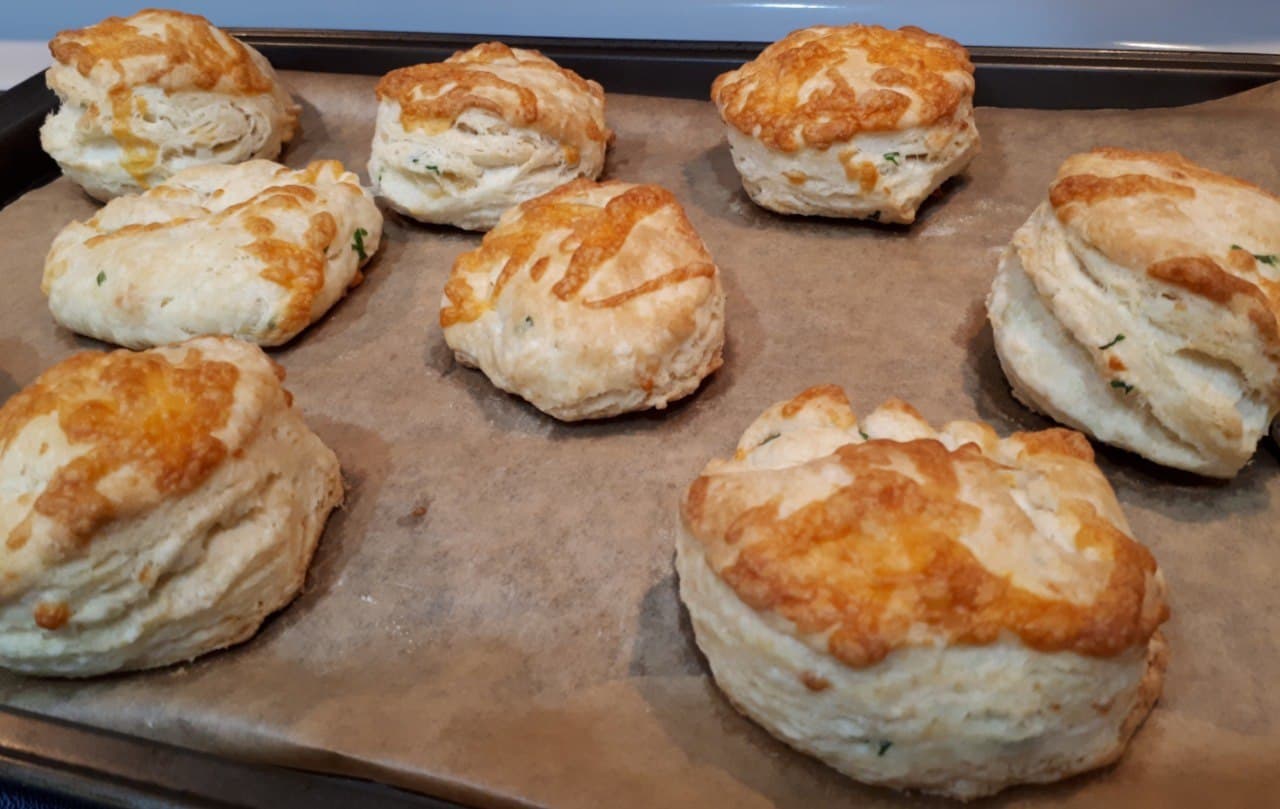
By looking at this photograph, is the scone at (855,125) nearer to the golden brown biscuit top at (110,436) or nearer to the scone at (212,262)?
the scone at (212,262)

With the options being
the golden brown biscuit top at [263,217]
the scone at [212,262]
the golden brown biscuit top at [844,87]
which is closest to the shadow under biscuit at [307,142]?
the golden brown biscuit top at [263,217]

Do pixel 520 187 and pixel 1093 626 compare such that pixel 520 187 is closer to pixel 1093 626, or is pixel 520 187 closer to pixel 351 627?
pixel 351 627

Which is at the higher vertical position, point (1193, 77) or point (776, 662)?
point (1193, 77)

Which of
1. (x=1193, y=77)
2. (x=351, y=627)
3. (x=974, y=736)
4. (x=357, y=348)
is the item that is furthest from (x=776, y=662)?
(x=1193, y=77)

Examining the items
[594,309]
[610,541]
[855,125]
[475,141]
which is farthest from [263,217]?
[855,125]

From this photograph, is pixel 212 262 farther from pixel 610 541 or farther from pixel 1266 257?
pixel 1266 257
